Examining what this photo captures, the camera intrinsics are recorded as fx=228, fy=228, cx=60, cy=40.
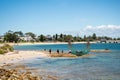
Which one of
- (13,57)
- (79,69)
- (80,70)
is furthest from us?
(13,57)

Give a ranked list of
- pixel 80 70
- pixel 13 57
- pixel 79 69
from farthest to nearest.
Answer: pixel 13 57
pixel 79 69
pixel 80 70

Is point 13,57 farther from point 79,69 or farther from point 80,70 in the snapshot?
point 80,70

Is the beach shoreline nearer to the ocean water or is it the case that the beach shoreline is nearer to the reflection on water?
the ocean water

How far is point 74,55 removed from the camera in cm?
6203

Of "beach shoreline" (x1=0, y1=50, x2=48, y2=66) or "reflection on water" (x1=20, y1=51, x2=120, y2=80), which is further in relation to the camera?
"beach shoreline" (x1=0, y1=50, x2=48, y2=66)

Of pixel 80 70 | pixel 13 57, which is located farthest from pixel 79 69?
pixel 13 57

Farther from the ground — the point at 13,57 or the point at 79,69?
the point at 13,57

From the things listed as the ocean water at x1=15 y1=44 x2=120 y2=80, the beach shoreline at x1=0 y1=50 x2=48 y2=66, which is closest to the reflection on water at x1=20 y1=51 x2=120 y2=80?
the ocean water at x1=15 y1=44 x2=120 y2=80

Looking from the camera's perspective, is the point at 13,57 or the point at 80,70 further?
the point at 13,57

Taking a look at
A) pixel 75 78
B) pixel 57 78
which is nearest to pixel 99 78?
pixel 75 78

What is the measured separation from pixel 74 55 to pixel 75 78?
115ft

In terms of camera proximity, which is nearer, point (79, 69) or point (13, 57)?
point (79, 69)

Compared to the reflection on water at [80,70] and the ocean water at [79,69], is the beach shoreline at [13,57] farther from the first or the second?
the reflection on water at [80,70]

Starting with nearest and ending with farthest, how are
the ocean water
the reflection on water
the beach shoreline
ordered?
the reflection on water
the ocean water
the beach shoreline
